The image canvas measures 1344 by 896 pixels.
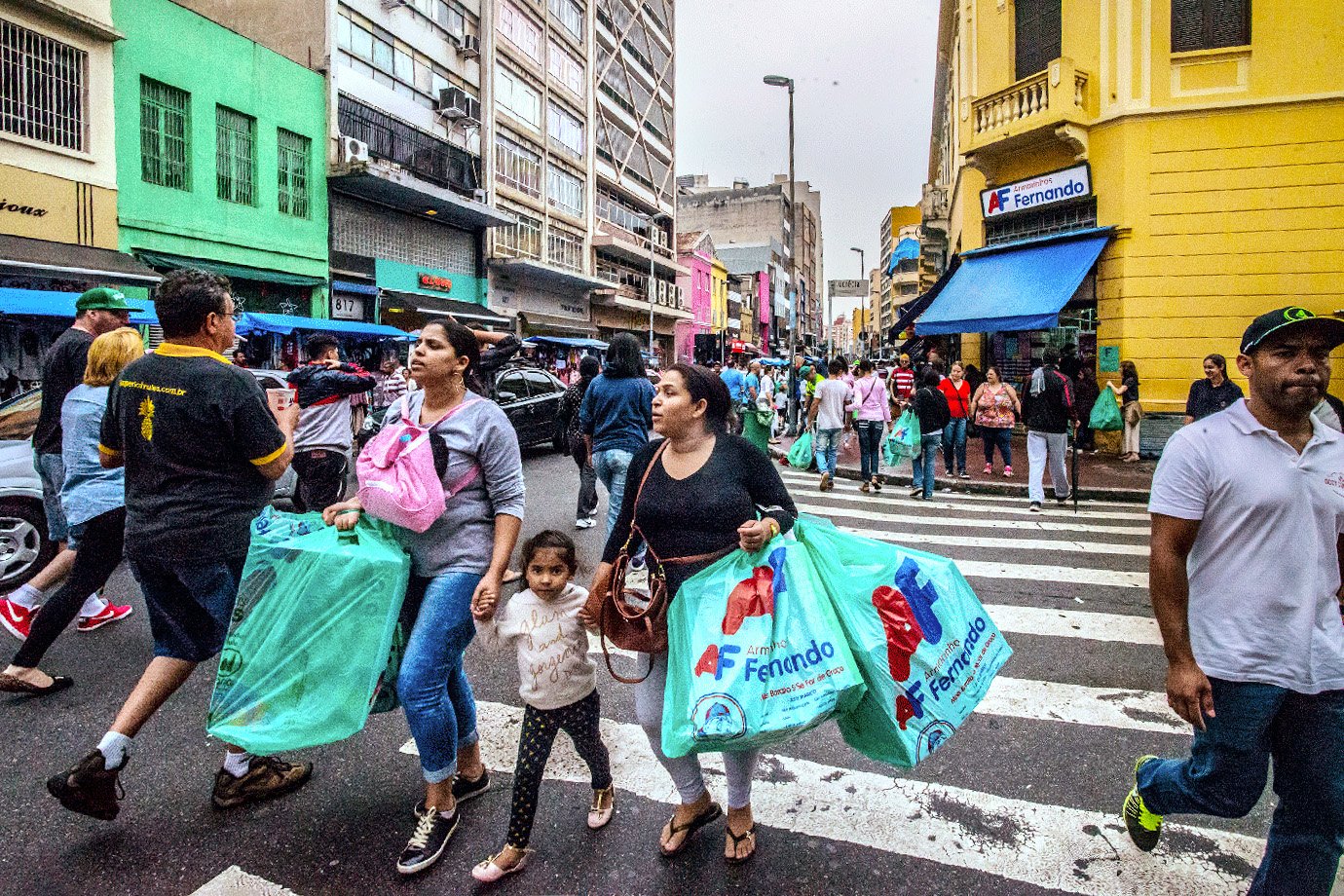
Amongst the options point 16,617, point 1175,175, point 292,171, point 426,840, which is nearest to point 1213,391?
point 1175,175

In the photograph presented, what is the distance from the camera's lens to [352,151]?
21.5m

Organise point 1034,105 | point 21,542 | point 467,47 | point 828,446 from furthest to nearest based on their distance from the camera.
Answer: point 467,47 < point 1034,105 < point 828,446 < point 21,542

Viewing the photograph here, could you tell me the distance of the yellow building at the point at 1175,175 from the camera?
1338 cm

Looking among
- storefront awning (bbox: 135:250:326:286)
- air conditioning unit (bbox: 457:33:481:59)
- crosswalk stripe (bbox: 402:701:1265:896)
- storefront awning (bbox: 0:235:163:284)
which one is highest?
air conditioning unit (bbox: 457:33:481:59)

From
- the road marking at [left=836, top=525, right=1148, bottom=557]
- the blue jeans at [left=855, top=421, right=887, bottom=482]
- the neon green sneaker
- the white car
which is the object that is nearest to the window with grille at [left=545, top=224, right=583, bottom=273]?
the blue jeans at [left=855, top=421, right=887, bottom=482]

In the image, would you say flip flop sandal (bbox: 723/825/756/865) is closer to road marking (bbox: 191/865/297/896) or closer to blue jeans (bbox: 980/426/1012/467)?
road marking (bbox: 191/865/297/896)

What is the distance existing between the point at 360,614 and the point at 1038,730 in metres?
3.11

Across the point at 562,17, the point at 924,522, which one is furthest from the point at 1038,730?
the point at 562,17

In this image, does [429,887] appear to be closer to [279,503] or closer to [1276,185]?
[279,503]

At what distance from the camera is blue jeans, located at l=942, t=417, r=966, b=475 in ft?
36.8

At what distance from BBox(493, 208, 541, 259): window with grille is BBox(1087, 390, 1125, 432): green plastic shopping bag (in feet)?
76.0

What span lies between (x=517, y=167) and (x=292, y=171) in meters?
12.3

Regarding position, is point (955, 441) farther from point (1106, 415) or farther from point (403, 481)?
point (403, 481)

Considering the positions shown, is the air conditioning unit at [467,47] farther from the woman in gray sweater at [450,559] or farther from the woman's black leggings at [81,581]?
the woman in gray sweater at [450,559]
